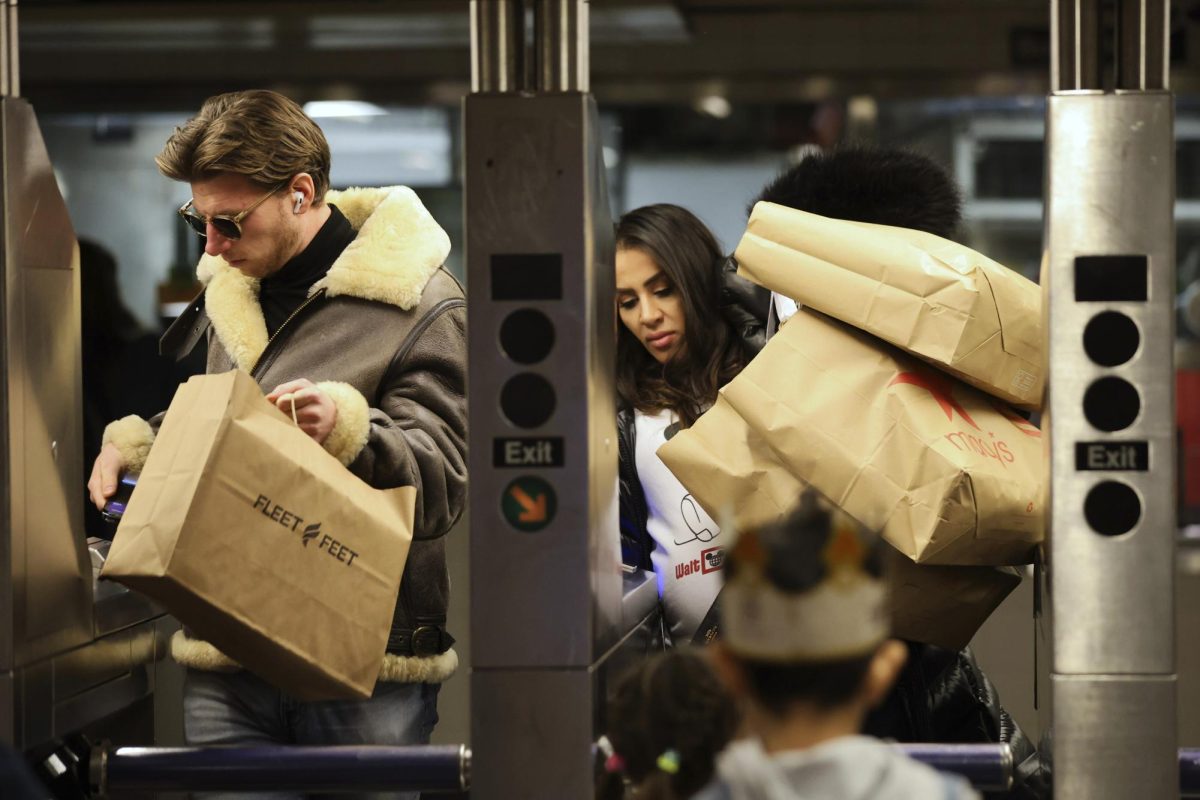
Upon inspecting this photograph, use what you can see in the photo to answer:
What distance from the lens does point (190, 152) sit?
2594 mm

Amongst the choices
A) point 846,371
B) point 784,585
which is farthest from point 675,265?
point 784,585

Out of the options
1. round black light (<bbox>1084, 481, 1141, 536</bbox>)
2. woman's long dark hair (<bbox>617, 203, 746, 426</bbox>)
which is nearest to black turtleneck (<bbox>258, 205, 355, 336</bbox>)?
woman's long dark hair (<bbox>617, 203, 746, 426</bbox>)

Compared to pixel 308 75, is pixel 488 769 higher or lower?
lower

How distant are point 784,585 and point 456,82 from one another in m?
5.69

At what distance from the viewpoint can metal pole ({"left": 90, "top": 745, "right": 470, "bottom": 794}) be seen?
2.32 metres

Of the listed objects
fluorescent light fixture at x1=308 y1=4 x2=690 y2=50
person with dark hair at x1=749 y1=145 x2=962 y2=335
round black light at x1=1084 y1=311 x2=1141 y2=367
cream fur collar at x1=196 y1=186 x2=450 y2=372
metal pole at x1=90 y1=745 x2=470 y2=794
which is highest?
fluorescent light fixture at x1=308 y1=4 x2=690 y2=50

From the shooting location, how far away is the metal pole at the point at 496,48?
2.29m

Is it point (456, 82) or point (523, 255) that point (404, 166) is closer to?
point (456, 82)

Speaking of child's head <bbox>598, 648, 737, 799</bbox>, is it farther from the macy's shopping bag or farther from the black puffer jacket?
the black puffer jacket

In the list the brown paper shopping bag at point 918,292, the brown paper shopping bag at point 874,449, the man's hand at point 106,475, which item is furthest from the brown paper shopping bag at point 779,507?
the man's hand at point 106,475

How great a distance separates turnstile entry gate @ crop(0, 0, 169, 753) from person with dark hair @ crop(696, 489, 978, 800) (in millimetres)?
1278

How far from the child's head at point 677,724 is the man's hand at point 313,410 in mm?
567

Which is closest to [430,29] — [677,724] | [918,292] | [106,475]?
[106,475]

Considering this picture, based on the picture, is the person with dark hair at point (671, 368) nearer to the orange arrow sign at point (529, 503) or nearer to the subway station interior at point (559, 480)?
the subway station interior at point (559, 480)
